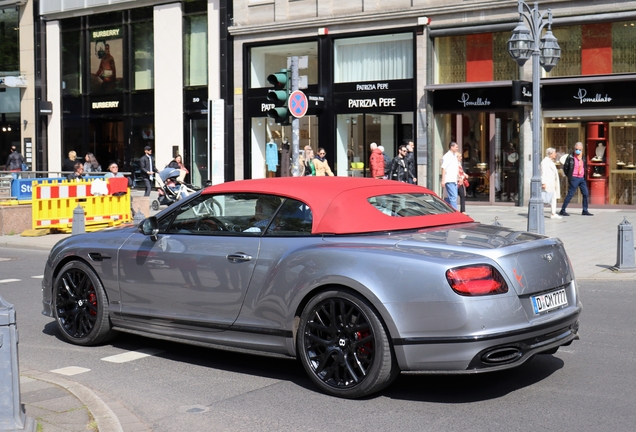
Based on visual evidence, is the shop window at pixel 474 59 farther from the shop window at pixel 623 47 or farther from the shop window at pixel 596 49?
the shop window at pixel 623 47

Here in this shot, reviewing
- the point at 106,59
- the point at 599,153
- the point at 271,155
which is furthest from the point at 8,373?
the point at 106,59

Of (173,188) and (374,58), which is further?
(374,58)

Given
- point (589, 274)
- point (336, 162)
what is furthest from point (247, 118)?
point (589, 274)

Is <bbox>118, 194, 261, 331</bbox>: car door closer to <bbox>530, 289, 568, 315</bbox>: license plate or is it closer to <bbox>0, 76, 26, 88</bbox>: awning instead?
<bbox>530, 289, 568, 315</bbox>: license plate

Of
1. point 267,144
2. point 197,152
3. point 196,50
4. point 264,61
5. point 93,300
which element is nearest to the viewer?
point 93,300

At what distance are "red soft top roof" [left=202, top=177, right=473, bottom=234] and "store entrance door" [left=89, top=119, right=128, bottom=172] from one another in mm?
29372

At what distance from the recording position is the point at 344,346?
597 cm

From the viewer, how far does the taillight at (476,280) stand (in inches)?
220

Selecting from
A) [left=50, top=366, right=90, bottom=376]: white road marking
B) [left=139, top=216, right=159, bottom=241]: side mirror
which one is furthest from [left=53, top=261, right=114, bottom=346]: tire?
[left=139, top=216, right=159, bottom=241]: side mirror

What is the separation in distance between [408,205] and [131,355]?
2708 millimetres

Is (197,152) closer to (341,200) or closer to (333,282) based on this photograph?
(341,200)

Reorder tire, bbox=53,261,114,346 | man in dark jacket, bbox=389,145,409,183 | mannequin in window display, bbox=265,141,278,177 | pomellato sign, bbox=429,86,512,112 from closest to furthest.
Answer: tire, bbox=53,261,114,346
man in dark jacket, bbox=389,145,409,183
pomellato sign, bbox=429,86,512,112
mannequin in window display, bbox=265,141,278,177

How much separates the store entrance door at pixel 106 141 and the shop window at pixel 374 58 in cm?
1105

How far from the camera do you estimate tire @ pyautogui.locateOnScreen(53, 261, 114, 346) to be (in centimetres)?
758
